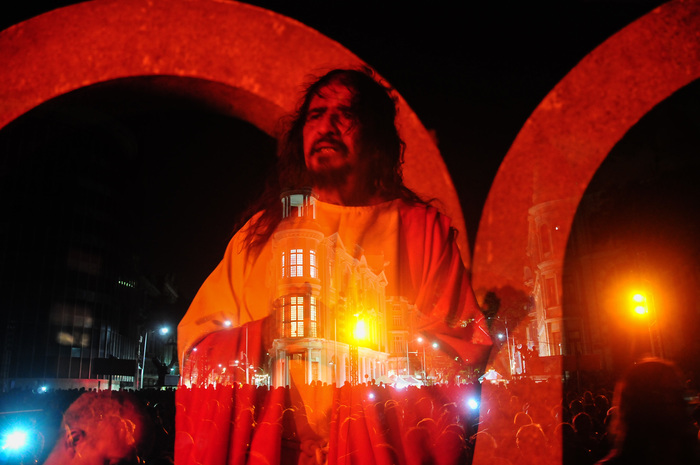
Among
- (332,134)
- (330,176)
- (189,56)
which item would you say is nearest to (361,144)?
(332,134)

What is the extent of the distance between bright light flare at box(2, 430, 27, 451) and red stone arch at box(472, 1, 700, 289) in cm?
424

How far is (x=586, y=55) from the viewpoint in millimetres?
4574

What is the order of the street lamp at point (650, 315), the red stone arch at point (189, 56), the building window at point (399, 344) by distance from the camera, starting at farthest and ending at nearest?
the street lamp at point (650, 315)
the red stone arch at point (189, 56)
the building window at point (399, 344)

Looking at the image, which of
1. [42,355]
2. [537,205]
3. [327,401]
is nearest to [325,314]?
[327,401]

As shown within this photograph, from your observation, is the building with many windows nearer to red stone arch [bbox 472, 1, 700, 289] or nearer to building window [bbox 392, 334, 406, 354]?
building window [bbox 392, 334, 406, 354]

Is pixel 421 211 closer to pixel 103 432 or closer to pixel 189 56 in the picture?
pixel 189 56

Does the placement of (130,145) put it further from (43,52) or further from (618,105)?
(618,105)

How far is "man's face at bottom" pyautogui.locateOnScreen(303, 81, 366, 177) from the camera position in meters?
4.07

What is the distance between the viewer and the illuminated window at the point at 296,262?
3770 mm

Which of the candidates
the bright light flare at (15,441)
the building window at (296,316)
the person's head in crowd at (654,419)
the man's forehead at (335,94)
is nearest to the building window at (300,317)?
the building window at (296,316)

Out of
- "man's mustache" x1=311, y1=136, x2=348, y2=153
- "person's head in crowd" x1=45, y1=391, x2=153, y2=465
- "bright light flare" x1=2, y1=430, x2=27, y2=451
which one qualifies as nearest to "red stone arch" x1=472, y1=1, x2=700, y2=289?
"man's mustache" x1=311, y1=136, x2=348, y2=153

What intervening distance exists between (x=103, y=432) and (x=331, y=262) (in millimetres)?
2111

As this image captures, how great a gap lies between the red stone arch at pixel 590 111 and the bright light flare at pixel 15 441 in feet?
13.9

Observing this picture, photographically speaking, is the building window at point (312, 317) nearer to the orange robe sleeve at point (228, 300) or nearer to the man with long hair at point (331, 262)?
the man with long hair at point (331, 262)
